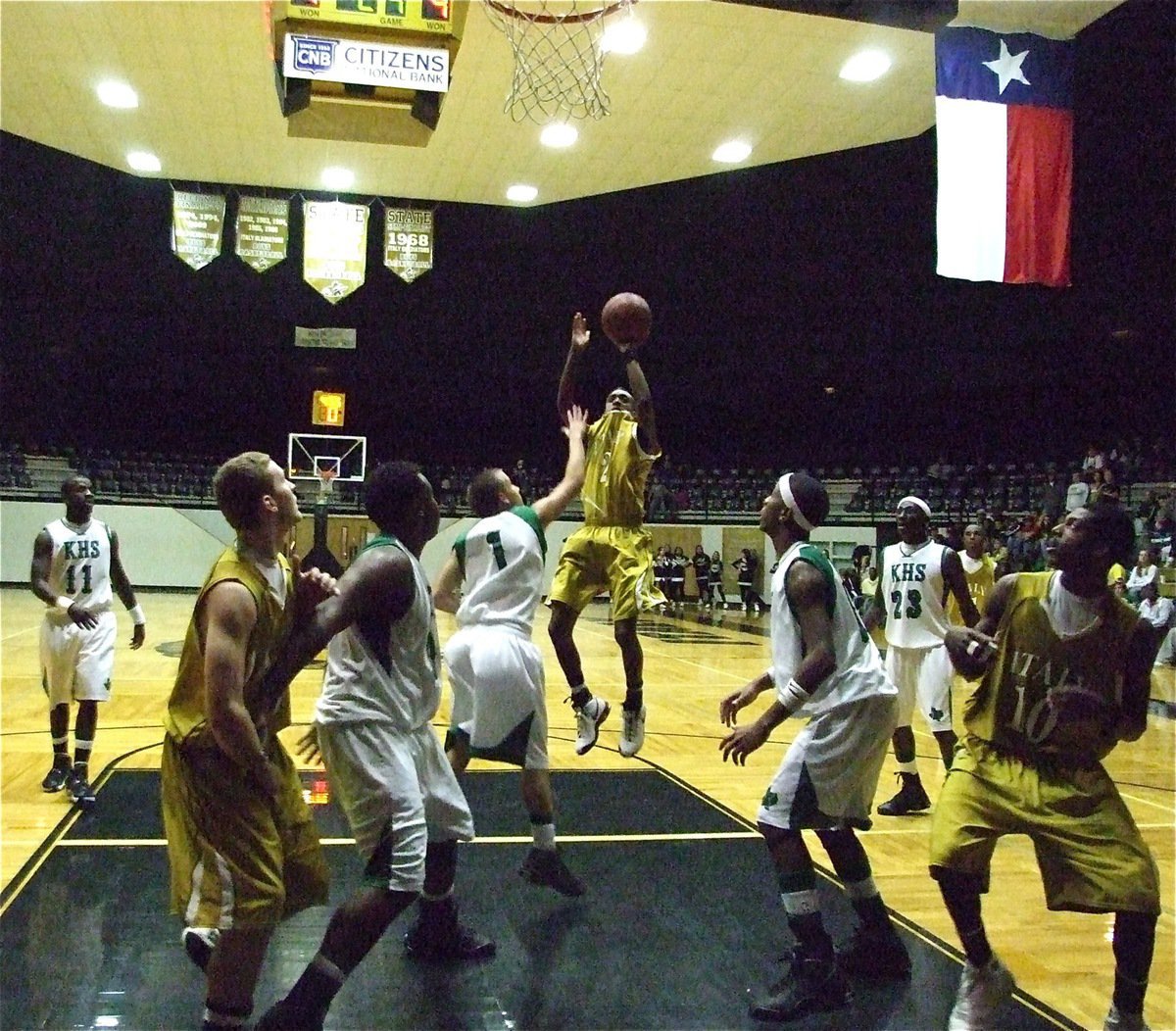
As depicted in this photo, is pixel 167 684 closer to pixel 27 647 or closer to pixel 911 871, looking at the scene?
pixel 27 647

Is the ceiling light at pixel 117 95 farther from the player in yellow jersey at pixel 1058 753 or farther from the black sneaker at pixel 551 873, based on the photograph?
the player in yellow jersey at pixel 1058 753

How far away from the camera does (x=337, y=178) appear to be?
15586 millimetres

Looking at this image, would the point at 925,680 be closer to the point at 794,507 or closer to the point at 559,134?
the point at 794,507

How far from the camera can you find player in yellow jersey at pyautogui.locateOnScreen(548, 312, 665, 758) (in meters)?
5.18

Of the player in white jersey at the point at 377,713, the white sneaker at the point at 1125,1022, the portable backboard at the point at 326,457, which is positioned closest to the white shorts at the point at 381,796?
the player in white jersey at the point at 377,713

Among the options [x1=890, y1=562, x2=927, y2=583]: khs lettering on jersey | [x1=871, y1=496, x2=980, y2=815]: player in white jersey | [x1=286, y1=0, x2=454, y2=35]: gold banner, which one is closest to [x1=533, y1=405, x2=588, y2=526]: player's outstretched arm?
[x1=871, y1=496, x2=980, y2=815]: player in white jersey

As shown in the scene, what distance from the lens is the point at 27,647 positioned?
12.0 metres

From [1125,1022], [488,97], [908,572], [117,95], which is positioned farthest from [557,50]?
[1125,1022]

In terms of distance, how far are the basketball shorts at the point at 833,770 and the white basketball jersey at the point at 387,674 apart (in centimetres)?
118

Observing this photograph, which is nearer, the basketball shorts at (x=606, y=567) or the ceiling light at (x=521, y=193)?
the basketball shorts at (x=606, y=567)

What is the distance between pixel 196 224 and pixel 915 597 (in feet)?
39.6

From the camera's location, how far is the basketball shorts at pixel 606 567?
5.17 metres

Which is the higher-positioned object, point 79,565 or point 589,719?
point 79,565

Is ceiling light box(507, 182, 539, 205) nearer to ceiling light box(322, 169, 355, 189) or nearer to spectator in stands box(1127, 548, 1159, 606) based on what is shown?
ceiling light box(322, 169, 355, 189)
